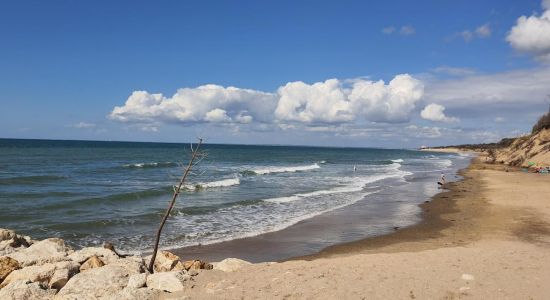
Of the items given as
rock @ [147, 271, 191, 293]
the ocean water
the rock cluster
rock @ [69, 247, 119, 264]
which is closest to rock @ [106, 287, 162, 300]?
the rock cluster

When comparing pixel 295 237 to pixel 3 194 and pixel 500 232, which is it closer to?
pixel 500 232

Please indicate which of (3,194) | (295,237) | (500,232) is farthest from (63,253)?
(3,194)

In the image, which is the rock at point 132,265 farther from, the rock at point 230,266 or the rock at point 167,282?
the rock at point 230,266

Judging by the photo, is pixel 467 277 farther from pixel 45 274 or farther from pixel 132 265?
pixel 45 274

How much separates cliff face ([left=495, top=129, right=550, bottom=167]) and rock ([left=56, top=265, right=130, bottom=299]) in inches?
2031

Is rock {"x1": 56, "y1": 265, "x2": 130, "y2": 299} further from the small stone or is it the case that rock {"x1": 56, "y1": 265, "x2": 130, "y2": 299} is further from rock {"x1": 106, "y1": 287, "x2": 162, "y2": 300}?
the small stone

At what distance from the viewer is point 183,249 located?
15.6 m

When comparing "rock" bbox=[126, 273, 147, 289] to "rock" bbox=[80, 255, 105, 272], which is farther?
"rock" bbox=[80, 255, 105, 272]

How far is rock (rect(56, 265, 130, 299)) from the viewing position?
29.1 ft

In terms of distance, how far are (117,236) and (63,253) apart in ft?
18.9

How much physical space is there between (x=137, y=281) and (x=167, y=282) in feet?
2.01

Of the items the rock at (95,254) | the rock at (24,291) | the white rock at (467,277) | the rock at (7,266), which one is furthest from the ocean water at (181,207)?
the white rock at (467,277)

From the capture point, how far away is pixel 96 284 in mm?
9102

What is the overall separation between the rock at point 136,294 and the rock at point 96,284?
333 millimetres
